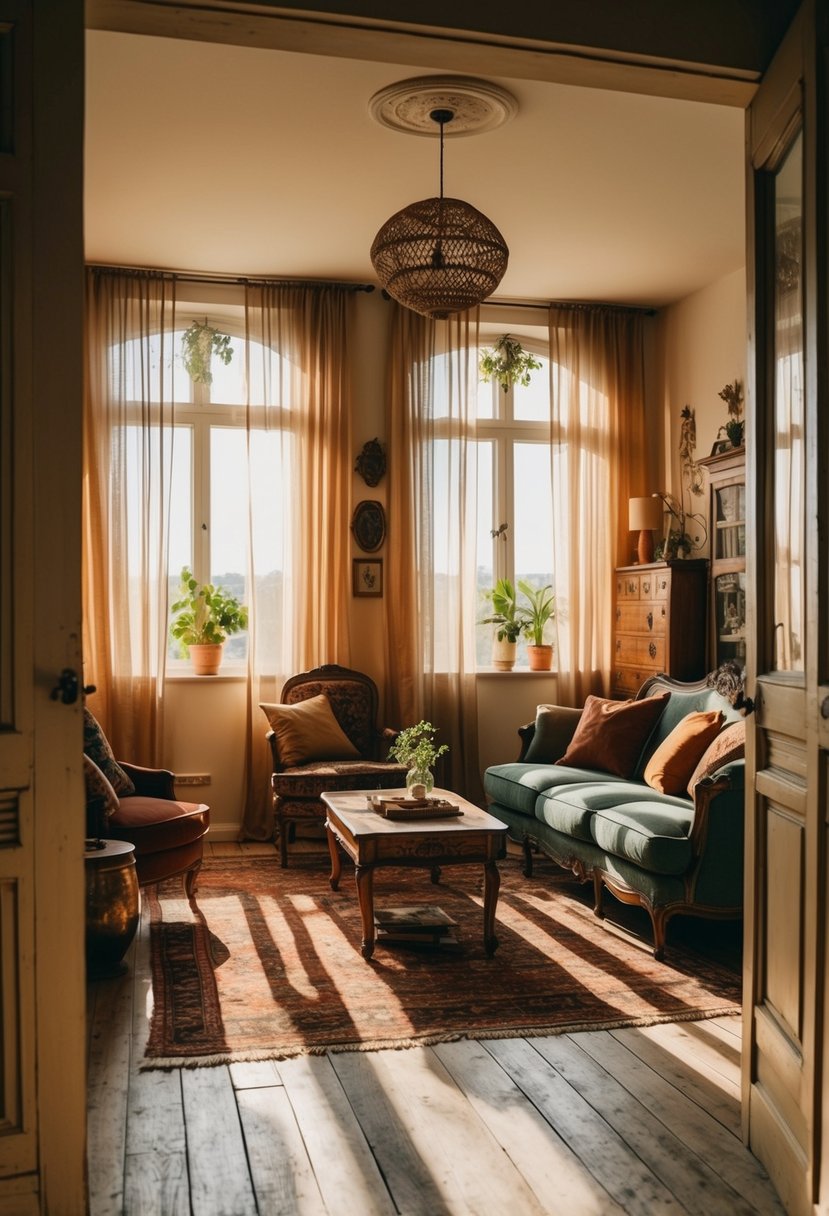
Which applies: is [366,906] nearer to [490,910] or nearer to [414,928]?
[414,928]

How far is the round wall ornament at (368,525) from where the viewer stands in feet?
22.6

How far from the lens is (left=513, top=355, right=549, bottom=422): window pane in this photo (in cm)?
743

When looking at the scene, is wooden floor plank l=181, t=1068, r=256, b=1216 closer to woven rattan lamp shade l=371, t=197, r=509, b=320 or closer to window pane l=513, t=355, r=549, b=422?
woven rattan lamp shade l=371, t=197, r=509, b=320

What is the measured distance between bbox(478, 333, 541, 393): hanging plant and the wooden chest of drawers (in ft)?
4.81

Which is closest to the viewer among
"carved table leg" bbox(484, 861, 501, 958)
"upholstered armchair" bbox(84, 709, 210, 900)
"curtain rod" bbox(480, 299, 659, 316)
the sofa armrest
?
"carved table leg" bbox(484, 861, 501, 958)

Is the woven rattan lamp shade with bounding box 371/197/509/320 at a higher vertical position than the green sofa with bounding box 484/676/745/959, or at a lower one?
higher

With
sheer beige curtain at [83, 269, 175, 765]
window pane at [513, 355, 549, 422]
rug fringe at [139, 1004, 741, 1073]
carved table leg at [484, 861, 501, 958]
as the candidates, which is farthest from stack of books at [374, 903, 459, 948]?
window pane at [513, 355, 549, 422]

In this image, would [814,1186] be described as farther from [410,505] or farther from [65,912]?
[410,505]

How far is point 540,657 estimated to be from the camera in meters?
7.23

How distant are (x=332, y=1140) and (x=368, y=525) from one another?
450cm

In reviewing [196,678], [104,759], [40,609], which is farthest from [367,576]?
[40,609]

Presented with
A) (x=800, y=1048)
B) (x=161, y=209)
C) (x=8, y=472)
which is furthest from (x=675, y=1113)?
(x=161, y=209)

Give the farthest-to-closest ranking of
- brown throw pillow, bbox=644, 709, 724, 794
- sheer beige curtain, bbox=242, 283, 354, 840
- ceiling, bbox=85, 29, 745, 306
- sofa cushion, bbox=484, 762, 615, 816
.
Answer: sheer beige curtain, bbox=242, 283, 354, 840, sofa cushion, bbox=484, 762, 615, 816, brown throw pillow, bbox=644, 709, 724, 794, ceiling, bbox=85, 29, 745, 306

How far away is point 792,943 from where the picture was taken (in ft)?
8.20
